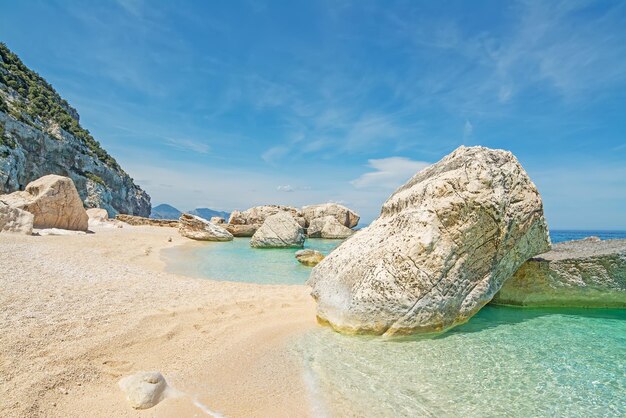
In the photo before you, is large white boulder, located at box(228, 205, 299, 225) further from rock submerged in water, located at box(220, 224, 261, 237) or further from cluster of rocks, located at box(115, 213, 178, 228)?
cluster of rocks, located at box(115, 213, 178, 228)

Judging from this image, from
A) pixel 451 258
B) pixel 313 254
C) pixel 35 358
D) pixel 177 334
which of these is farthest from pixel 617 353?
pixel 313 254

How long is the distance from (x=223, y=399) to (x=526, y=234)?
24.8 ft

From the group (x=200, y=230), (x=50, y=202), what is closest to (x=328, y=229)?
(x=200, y=230)

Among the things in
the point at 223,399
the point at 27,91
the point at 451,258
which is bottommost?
the point at 223,399

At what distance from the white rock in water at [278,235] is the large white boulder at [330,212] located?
1921cm

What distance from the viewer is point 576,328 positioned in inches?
306

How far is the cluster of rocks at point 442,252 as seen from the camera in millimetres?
6707

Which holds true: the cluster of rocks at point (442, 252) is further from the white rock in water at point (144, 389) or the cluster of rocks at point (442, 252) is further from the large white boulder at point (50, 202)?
the large white boulder at point (50, 202)

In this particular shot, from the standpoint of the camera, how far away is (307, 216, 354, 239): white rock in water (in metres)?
45.8

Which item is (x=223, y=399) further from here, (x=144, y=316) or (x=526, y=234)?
(x=526, y=234)

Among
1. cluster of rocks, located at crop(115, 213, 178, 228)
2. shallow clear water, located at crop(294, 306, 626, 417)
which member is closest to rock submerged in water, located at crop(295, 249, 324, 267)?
shallow clear water, located at crop(294, 306, 626, 417)

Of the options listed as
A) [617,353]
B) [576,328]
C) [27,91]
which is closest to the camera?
[617,353]

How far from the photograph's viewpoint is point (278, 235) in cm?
2978

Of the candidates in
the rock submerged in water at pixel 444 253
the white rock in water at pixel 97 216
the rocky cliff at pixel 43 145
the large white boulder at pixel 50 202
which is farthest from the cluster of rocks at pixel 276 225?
the rock submerged in water at pixel 444 253
